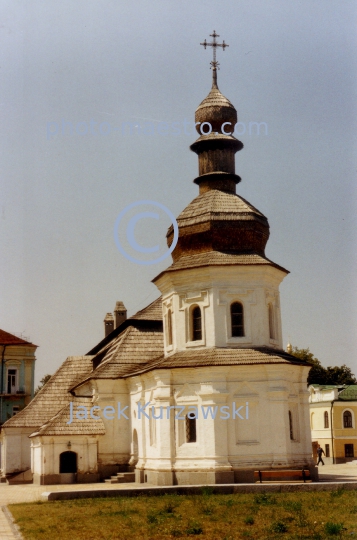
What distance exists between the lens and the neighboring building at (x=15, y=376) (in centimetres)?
5428

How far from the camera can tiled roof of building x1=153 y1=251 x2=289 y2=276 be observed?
29.6m

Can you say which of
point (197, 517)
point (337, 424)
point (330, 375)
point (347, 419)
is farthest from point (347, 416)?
point (197, 517)

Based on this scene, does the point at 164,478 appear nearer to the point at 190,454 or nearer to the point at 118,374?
the point at 190,454

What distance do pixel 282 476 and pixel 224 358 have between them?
16.1 feet

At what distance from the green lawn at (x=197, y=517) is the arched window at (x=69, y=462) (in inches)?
447

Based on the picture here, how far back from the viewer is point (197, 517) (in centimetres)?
1753

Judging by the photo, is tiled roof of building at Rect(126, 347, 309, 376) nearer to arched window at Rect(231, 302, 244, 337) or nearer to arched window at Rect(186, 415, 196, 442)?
arched window at Rect(231, 302, 244, 337)

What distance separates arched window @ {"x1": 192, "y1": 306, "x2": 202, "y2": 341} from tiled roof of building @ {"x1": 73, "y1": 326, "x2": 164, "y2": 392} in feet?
17.4

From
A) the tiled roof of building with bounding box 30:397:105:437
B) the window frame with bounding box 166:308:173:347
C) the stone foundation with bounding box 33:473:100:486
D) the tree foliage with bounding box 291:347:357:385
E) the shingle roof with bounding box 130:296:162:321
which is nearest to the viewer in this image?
the window frame with bounding box 166:308:173:347

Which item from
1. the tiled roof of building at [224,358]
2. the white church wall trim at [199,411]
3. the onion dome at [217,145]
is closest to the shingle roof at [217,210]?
the onion dome at [217,145]

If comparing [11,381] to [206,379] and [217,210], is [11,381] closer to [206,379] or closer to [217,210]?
[217,210]

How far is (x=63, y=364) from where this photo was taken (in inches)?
1670

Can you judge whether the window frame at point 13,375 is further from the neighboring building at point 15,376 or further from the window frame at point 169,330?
the window frame at point 169,330

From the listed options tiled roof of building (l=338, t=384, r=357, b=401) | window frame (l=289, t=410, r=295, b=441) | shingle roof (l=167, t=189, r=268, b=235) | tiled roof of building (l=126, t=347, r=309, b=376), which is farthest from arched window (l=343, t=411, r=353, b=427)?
shingle roof (l=167, t=189, r=268, b=235)
